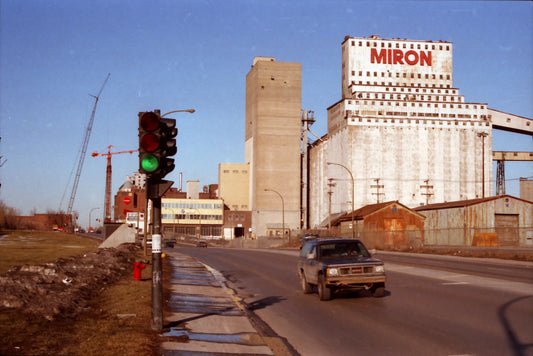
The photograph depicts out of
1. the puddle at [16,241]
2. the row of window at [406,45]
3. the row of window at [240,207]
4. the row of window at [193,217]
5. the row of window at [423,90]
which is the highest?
the row of window at [406,45]

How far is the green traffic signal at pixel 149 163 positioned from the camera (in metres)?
10.2

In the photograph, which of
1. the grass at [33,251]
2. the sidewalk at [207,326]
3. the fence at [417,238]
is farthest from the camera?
the fence at [417,238]

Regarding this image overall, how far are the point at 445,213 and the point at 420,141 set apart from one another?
1977 inches

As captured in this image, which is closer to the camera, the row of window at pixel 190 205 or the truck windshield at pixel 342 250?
the truck windshield at pixel 342 250

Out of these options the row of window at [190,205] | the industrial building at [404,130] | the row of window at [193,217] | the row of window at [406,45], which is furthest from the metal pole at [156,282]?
the row of window at [190,205]

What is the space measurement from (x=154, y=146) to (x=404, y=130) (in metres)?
111

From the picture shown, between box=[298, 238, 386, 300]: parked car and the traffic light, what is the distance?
7.05 metres

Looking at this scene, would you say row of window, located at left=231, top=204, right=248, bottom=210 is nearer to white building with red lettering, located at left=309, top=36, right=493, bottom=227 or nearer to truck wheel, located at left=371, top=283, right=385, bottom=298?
white building with red lettering, located at left=309, top=36, right=493, bottom=227

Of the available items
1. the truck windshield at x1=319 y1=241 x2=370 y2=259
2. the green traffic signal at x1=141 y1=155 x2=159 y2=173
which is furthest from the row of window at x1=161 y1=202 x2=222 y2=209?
the green traffic signal at x1=141 y1=155 x2=159 y2=173

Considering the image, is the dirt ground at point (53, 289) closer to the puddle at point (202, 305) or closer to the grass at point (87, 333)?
the grass at point (87, 333)

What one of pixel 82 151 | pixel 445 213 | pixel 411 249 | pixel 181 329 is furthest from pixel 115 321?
pixel 82 151

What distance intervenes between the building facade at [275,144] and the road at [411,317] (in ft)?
391

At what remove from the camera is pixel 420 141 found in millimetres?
117062

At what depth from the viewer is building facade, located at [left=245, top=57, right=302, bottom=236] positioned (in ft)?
462
